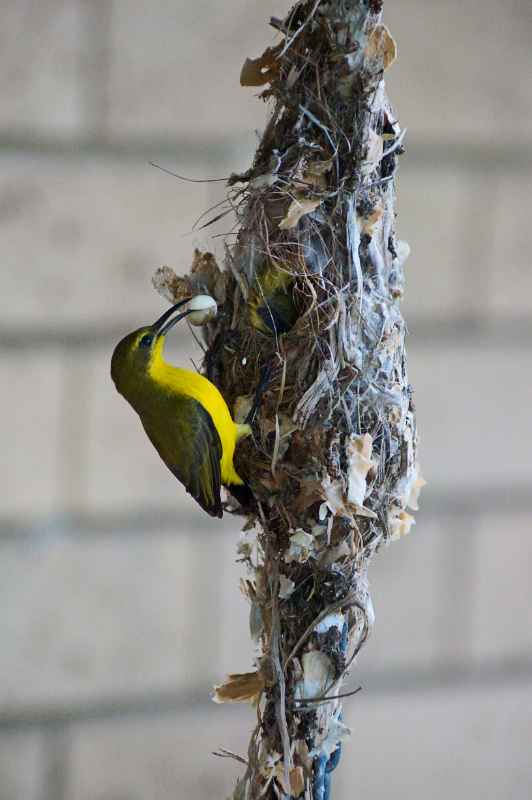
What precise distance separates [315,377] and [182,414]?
0.44 ft

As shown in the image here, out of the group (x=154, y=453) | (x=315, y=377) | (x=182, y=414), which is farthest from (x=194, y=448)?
(x=154, y=453)

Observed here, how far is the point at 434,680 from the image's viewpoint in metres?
1.86

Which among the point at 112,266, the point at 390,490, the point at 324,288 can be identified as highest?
the point at 112,266

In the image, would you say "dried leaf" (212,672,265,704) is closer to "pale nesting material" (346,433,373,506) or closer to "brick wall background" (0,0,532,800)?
"pale nesting material" (346,433,373,506)

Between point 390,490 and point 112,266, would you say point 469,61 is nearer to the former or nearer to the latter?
point 112,266

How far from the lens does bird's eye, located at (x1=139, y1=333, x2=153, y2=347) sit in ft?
3.10

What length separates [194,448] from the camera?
900 mm

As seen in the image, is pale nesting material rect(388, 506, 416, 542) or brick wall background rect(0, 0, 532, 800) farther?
brick wall background rect(0, 0, 532, 800)

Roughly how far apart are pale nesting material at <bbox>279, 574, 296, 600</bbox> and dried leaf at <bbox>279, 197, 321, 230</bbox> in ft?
0.98

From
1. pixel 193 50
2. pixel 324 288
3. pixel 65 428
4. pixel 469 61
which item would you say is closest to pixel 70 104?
pixel 193 50

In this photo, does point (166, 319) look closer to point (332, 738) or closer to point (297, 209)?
point (297, 209)

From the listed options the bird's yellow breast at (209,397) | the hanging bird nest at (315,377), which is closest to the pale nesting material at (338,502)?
the hanging bird nest at (315,377)

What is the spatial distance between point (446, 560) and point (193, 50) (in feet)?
3.24

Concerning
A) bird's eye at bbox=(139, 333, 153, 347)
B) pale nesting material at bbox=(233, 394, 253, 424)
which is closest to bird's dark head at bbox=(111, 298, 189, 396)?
bird's eye at bbox=(139, 333, 153, 347)
